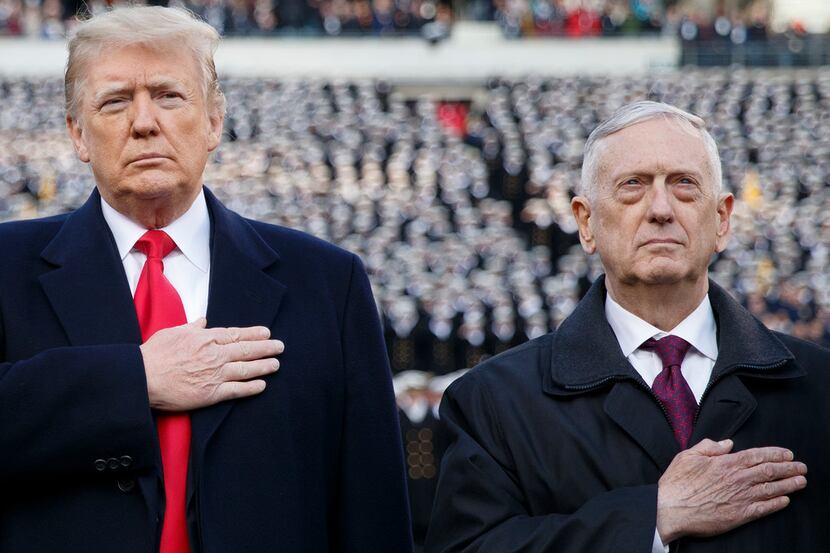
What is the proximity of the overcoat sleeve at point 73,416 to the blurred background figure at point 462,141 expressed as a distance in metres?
4.00

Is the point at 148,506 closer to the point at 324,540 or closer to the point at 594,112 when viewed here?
the point at 324,540

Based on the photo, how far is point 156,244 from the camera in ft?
8.70

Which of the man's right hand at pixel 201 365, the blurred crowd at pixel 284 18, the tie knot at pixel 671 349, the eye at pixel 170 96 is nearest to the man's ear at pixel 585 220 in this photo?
the tie knot at pixel 671 349

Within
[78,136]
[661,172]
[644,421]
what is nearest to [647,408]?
[644,421]

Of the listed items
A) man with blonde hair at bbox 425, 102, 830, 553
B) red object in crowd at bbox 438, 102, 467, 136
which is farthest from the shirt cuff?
red object in crowd at bbox 438, 102, 467, 136

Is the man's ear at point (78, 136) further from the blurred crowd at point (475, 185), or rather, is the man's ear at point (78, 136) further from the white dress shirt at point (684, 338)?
the blurred crowd at point (475, 185)

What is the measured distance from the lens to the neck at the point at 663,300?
2633 millimetres

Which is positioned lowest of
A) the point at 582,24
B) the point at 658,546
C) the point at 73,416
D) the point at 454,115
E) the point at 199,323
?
the point at 454,115

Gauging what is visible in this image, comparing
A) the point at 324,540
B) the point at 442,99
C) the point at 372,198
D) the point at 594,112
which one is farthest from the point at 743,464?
the point at 442,99

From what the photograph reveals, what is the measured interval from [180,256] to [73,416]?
0.33 metres

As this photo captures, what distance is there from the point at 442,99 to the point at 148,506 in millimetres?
27668

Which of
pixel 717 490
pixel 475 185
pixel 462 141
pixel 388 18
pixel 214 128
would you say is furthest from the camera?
pixel 388 18

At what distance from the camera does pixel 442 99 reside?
29.9 metres

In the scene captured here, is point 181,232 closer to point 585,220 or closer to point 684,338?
point 585,220
